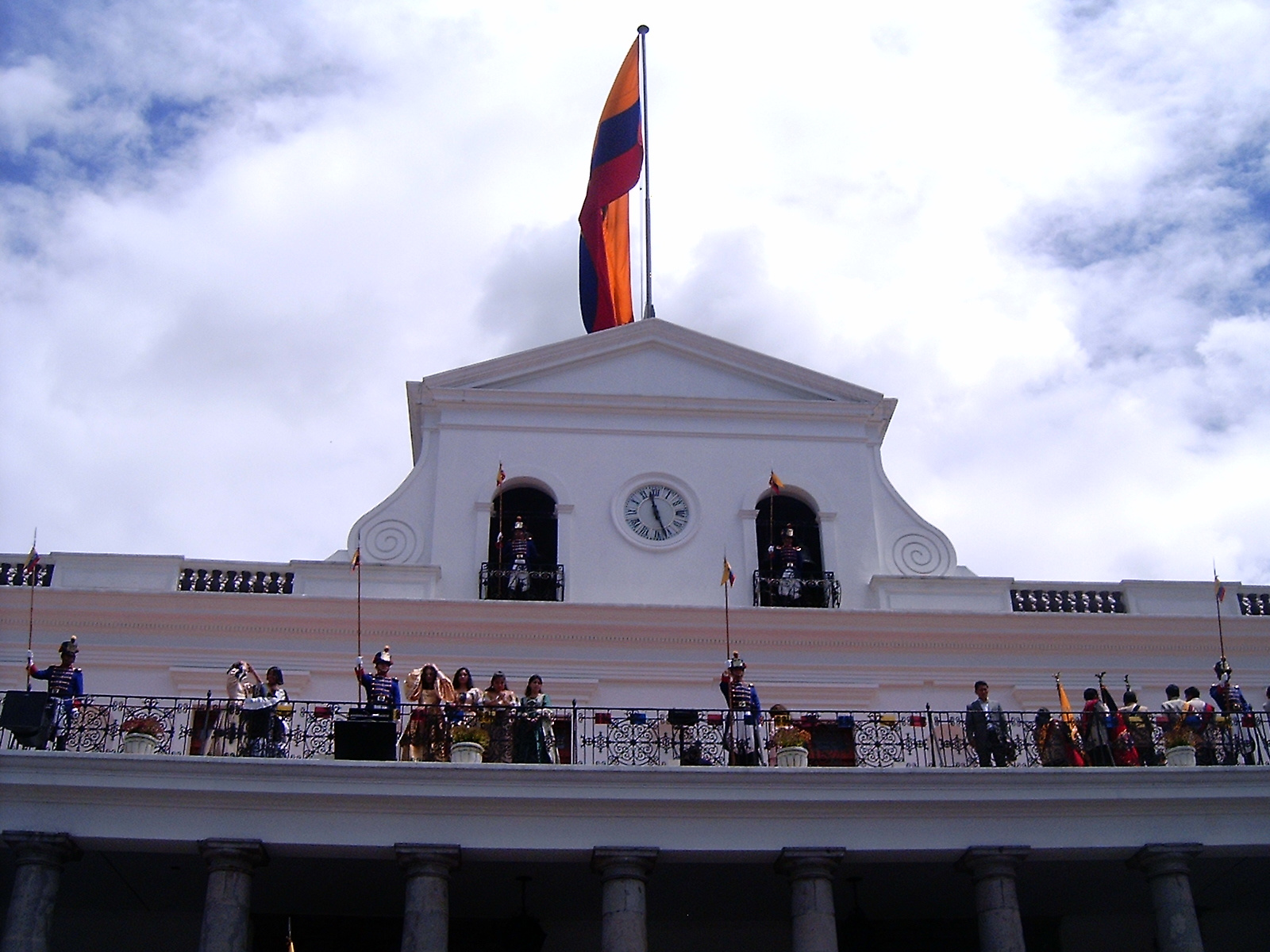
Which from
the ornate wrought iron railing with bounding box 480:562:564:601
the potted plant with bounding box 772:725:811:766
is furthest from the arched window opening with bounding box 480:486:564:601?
the potted plant with bounding box 772:725:811:766

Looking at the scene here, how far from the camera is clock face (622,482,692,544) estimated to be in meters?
24.4

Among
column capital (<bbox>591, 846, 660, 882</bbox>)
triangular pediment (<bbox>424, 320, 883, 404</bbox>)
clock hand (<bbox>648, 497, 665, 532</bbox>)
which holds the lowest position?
column capital (<bbox>591, 846, 660, 882</bbox>)

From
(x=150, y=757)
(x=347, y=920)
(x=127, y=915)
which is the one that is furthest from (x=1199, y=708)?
(x=127, y=915)

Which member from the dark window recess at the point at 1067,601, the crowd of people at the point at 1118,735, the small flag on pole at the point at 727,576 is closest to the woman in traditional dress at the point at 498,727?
the small flag on pole at the point at 727,576

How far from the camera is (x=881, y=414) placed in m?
25.9

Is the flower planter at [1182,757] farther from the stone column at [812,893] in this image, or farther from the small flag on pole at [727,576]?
the small flag on pole at [727,576]

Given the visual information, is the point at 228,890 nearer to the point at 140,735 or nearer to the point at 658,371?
the point at 140,735

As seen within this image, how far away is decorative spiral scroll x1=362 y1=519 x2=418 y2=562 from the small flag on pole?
16.4ft

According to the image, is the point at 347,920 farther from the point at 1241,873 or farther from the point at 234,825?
the point at 1241,873

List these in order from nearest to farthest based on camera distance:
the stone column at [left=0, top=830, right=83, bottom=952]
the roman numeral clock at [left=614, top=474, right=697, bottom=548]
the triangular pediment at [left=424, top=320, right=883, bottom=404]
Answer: the stone column at [left=0, top=830, right=83, bottom=952], the roman numeral clock at [left=614, top=474, right=697, bottom=548], the triangular pediment at [left=424, top=320, right=883, bottom=404]

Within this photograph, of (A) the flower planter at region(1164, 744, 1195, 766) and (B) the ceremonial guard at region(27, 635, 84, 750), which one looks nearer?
(B) the ceremonial guard at region(27, 635, 84, 750)

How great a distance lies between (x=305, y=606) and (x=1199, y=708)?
12.7 metres

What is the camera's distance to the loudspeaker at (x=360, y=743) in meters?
18.0

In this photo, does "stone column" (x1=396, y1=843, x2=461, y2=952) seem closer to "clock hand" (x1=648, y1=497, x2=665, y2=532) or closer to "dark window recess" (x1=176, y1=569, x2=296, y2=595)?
"dark window recess" (x1=176, y1=569, x2=296, y2=595)
